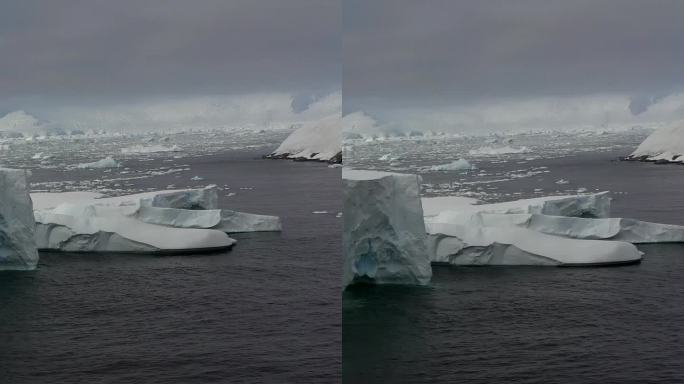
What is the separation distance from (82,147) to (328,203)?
32.8 feet

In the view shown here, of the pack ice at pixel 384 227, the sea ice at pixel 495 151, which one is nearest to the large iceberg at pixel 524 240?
the pack ice at pixel 384 227

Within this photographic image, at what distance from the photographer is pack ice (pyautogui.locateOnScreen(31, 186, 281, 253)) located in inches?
735

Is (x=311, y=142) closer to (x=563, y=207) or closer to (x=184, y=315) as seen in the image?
(x=563, y=207)

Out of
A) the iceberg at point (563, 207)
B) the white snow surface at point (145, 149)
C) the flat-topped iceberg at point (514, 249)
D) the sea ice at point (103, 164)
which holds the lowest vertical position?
the flat-topped iceberg at point (514, 249)

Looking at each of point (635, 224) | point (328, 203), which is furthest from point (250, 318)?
point (328, 203)

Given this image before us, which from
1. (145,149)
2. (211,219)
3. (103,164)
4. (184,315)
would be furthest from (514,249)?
(145,149)

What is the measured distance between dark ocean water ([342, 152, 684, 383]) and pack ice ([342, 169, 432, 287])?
14.5 inches

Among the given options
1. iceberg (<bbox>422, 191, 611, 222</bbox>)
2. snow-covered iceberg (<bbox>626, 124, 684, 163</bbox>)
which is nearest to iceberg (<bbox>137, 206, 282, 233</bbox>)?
iceberg (<bbox>422, 191, 611, 222</bbox>)

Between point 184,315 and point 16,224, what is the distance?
3.77m

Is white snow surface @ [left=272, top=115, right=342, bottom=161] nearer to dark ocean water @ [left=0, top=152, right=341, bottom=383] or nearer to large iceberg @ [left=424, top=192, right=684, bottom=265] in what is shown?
dark ocean water @ [left=0, top=152, right=341, bottom=383]

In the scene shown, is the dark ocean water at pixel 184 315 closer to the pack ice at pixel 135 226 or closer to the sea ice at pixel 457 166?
the pack ice at pixel 135 226

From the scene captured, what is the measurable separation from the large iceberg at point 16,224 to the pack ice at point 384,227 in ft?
20.8

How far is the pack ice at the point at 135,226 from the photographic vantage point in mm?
18672

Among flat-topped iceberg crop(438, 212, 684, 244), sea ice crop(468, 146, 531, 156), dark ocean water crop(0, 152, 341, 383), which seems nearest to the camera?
dark ocean water crop(0, 152, 341, 383)
